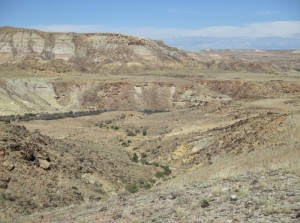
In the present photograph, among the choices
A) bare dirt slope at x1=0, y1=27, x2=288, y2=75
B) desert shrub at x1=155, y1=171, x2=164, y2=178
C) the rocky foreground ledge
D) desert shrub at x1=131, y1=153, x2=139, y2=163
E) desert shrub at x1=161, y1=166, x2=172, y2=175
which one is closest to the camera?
the rocky foreground ledge

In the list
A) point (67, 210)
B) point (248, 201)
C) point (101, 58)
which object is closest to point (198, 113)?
point (67, 210)

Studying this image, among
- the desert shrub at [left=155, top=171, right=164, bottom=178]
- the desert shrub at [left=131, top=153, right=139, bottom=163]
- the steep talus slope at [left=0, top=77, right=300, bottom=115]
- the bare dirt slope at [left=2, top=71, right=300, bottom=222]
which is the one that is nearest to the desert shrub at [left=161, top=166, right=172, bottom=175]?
the bare dirt slope at [left=2, top=71, right=300, bottom=222]

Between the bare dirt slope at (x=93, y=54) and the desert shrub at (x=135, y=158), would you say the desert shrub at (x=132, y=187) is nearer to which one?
the desert shrub at (x=135, y=158)

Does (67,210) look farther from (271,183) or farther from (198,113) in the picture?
(198,113)

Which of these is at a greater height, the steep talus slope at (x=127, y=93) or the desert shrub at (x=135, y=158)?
the steep talus slope at (x=127, y=93)

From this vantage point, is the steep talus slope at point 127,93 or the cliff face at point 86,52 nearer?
the steep talus slope at point 127,93

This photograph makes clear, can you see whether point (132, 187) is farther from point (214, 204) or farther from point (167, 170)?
point (214, 204)

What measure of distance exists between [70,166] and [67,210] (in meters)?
9.45

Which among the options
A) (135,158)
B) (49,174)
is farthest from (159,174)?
(49,174)

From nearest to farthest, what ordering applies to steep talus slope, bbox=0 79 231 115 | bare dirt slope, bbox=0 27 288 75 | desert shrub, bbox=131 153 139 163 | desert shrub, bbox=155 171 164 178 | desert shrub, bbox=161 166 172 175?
desert shrub, bbox=155 171 164 178, desert shrub, bbox=161 166 172 175, desert shrub, bbox=131 153 139 163, steep talus slope, bbox=0 79 231 115, bare dirt slope, bbox=0 27 288 75

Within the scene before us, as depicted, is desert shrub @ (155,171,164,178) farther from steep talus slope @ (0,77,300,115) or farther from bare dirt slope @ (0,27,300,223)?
steep talus slope @ (0,77,300,115)

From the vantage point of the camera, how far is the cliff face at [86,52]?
100 meters

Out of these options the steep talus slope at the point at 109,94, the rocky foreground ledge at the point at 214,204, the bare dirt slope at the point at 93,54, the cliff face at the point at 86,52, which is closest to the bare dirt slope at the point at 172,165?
the rocky foreground ledge at the point at 214,204

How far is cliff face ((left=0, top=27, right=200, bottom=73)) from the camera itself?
100m
